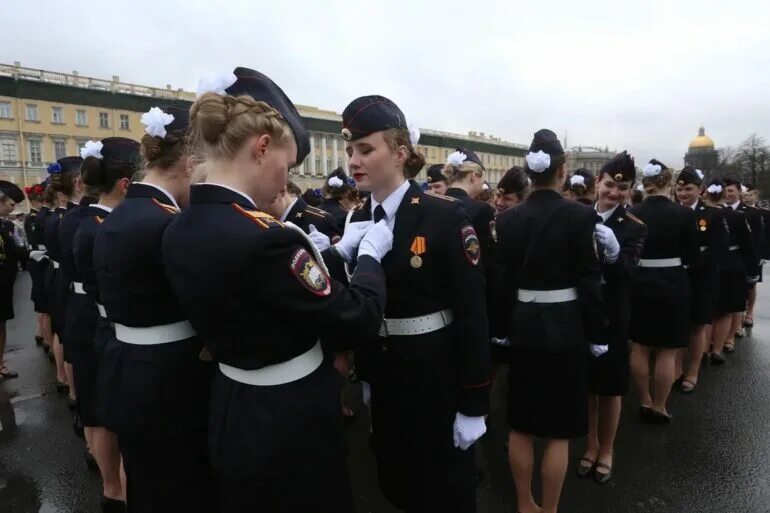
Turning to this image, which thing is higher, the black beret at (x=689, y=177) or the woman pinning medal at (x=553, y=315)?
the black beret at (x=689, y=177)

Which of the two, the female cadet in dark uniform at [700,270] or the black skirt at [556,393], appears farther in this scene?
the female cadet in dark uniform at [700,270]

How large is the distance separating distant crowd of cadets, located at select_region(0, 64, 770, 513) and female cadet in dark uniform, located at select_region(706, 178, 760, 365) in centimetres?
339

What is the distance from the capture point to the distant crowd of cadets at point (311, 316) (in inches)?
66.7

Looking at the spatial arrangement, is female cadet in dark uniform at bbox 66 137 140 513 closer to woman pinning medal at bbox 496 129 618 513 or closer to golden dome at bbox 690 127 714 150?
woman pinning medal at bbox 496 129 618 513

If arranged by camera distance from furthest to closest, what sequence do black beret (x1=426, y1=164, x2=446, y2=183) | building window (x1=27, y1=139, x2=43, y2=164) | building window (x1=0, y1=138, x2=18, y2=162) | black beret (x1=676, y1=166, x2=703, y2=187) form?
building window (x1=27, y1=139, x2=43, y2=164), building window (x1=0, y1=138, x2=18, y2=162), black beret (x1=426, y1=164, x2=446, y2=183), black beret (x1=676, y1=166, x2=703, y2=187)

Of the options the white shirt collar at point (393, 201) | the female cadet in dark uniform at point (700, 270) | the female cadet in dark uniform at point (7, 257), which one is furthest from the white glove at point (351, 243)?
the female cadet in dark uniform at point (7, 257)

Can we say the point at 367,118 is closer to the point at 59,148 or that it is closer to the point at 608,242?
the point at 608,242

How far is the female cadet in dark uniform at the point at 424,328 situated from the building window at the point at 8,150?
2287 inches

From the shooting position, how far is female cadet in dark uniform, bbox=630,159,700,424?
4.56m

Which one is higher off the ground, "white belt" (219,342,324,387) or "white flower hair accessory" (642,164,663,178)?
"white flower hair accessory" (642,164,663,178)

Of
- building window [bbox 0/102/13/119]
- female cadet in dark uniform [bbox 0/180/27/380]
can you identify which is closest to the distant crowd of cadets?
female cadet in dark uniform [bbox 0/180/27/380]

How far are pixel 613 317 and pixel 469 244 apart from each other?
6.48ft

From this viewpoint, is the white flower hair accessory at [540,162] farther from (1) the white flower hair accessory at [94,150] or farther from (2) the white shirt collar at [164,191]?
(1) the white flower hair accessory at [94,150]

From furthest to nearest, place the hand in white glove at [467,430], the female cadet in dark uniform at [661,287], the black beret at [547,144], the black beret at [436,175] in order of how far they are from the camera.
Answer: the black beret at [436,175] → the female cadet in dark uniform at [661,287] → the black beret at [547,144] → the hand in white glove at [467,430]
